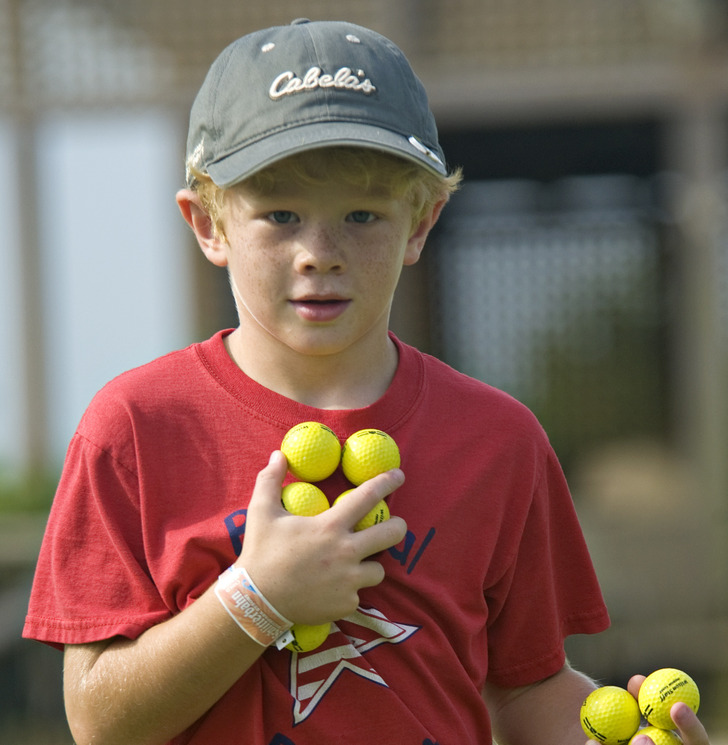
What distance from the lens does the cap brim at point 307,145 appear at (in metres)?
1.95

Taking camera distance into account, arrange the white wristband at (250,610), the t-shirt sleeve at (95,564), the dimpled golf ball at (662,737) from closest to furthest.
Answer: the white wristband at (250,610)
the t-shirt sleeve at (95,564)
the dimpled golf ball at (662,737)

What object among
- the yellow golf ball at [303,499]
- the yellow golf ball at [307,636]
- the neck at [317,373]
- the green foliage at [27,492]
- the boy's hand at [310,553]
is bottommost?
the green foliage at [27,492]

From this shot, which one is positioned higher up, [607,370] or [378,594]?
[378,594]

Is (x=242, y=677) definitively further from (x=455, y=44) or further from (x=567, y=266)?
(x=567, y=266)

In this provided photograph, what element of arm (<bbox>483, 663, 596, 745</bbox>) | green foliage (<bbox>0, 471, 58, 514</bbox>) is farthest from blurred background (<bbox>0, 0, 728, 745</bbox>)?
arm (<bbox>483, 663, 596, 745</bbox>)

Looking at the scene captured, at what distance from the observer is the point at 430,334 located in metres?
10.4

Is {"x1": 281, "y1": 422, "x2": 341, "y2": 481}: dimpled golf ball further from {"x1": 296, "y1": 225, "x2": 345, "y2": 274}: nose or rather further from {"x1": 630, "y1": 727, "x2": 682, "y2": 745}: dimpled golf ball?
{"x1": 630, "y1": 727, "x2": 682, "y2": 745}: dimpled golf ball

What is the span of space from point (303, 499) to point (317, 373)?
→ 30cm

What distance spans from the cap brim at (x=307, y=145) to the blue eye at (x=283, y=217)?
0.08 metres

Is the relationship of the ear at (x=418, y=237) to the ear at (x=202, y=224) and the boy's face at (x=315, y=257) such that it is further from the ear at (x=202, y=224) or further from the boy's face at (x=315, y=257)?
the ear at (x=202, y=224)

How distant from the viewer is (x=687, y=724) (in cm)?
199

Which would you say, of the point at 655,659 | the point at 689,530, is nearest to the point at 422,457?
the point at 655,659

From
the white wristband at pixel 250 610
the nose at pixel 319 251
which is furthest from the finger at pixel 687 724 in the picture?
the nose at pixel 319 251

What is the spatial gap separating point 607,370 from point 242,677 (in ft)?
28.7
